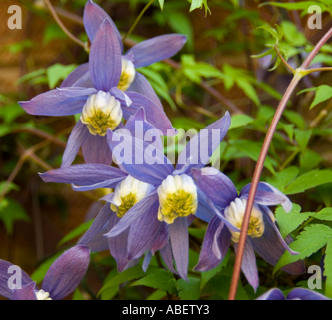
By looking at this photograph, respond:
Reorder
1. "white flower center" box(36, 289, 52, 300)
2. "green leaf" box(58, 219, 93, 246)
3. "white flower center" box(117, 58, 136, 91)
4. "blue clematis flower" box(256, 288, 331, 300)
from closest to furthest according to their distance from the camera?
"blue clematis flower" box(256, 288, 331, 300) < "white flower center" box(36, 289, 52, 300) < "white flower center" box(117, 58, 136, 91) < "green leaf" box(58, 219, 93, 246)

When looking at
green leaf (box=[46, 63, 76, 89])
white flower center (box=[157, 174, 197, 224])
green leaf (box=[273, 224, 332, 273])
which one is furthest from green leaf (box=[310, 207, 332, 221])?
green leaf (box=[46, 63, 76, 89])

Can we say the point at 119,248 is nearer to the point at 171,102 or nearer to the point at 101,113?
the point at 101,113

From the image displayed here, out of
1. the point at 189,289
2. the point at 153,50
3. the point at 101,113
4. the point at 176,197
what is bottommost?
the point at 189,289

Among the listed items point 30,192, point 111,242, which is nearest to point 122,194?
point 111,242

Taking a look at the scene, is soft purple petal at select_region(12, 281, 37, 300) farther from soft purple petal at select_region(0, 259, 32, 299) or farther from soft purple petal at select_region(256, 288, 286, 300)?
soft purple petal at select_region(256, 288, 286, 300)

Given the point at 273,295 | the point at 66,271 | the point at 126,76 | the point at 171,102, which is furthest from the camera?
the point at 171,102

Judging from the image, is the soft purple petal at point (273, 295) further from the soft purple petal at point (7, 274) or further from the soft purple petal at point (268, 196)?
the soft purple petal at point (7, 274)

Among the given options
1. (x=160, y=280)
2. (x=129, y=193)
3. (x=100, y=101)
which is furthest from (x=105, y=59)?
(x=160, y=280)
